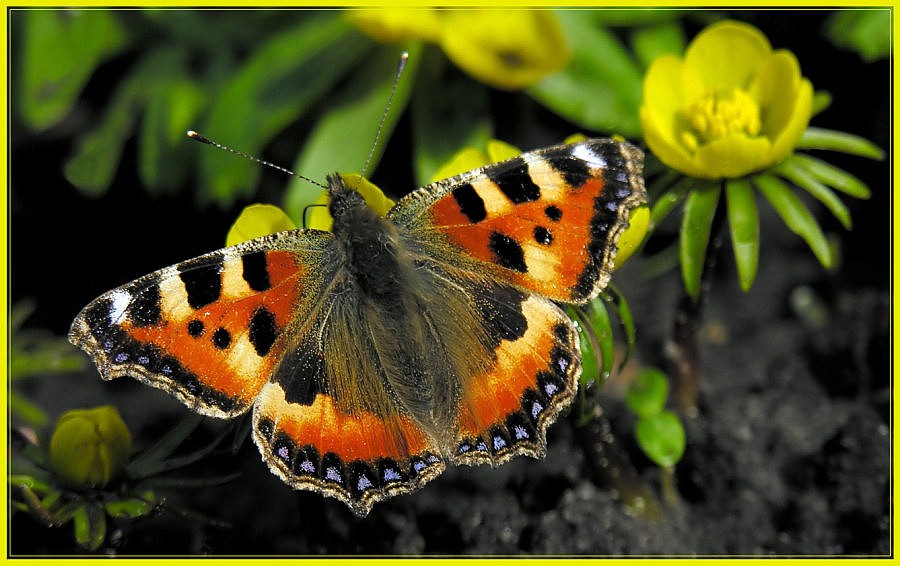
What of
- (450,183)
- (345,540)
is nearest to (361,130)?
(450,183)

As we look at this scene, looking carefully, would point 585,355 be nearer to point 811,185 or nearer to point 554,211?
point 554,211

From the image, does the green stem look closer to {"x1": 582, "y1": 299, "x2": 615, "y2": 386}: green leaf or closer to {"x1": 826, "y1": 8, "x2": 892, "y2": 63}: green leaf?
{"x1": 582, "y1": 299, "x2": 615, "y2": 386}: green leaf

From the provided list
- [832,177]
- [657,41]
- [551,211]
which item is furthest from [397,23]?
[832,177]

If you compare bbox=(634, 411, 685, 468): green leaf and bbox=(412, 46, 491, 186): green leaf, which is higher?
bbox=(412, 46, 491, 186): green leaf

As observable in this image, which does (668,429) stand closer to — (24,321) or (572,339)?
(572,339)

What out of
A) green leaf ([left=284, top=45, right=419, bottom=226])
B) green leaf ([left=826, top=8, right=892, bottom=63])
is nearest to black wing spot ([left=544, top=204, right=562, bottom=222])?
green leaf ([left=284, top=45, right=419, bottom=226])
